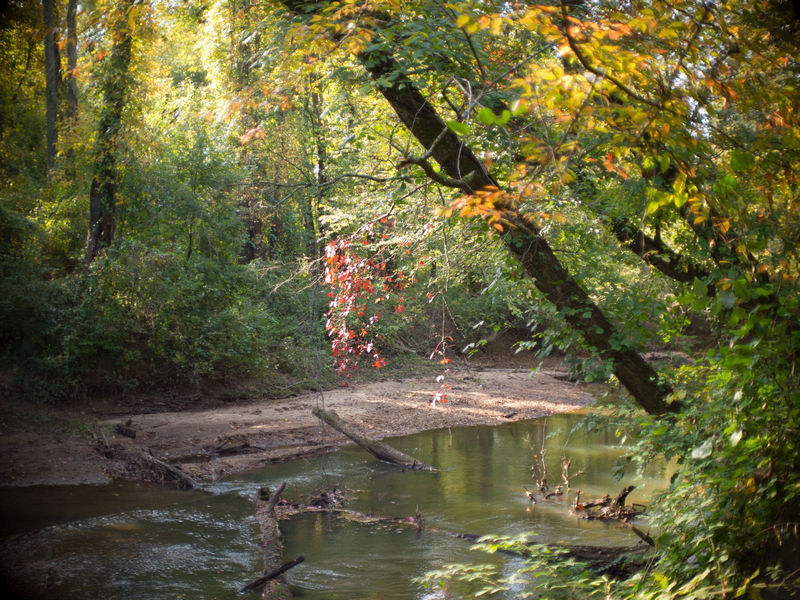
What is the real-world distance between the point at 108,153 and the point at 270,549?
35.2ft

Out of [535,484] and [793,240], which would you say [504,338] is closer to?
[535,484]

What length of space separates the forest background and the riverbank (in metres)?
1.13

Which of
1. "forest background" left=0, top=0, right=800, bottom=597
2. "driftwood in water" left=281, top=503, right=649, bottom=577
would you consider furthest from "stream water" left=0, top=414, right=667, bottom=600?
"forest background" left=0, top=0, right=800, bottom=597

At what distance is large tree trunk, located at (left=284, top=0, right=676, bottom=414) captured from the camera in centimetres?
505

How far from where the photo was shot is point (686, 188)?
3.35 metres

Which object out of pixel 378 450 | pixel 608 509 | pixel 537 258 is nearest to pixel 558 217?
pixel 537 258

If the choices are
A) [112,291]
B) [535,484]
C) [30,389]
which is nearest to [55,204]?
[112,291]

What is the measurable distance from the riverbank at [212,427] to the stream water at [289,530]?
0.59m

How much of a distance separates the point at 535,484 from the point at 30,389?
9663 millimetres

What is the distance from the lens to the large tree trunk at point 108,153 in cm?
1385

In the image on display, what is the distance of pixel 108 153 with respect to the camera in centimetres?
1435

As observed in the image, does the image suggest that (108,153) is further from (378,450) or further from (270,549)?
(270,549)

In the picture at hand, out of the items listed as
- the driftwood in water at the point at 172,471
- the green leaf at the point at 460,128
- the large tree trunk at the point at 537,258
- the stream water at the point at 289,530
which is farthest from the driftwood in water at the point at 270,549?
the green leaf at the point at 460,128

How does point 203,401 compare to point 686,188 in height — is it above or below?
below
